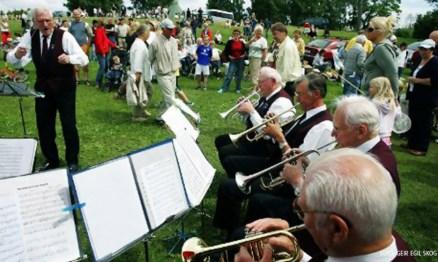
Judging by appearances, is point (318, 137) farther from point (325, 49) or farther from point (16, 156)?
point (325, 49)

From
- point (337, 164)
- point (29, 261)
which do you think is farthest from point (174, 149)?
point (337, 164)

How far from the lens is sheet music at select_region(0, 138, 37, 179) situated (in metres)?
3.58

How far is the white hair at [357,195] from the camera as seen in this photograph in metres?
1.43

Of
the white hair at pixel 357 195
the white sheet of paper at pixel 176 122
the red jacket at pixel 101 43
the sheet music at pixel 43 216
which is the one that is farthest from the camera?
the red jacket at pixel 101 43

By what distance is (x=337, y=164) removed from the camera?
1.50 m

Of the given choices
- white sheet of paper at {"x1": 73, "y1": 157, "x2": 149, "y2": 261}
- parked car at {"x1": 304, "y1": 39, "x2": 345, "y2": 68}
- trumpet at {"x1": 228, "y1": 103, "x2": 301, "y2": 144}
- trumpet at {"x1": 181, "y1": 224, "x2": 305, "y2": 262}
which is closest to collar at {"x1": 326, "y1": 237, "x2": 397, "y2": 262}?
trumpet at {"x1": 181, "y1": 224, "x2": 305, "y2": 262}

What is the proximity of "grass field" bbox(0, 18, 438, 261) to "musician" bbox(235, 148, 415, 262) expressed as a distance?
6.00 ft

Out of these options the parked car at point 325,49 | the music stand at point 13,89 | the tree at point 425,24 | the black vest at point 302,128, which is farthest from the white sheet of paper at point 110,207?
the tree at point 425,24

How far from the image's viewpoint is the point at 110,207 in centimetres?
271

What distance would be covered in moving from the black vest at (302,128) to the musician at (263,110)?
591 mm

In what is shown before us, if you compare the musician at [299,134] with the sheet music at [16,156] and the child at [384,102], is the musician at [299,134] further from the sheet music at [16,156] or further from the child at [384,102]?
the sheet music at [16,156]

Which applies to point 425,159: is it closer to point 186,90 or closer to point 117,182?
point 117,182

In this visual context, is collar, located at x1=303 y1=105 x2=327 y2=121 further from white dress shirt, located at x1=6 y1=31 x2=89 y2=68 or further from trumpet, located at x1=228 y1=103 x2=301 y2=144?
white dress shirt, located at x1=6 y1=31 x2=89 y2=68

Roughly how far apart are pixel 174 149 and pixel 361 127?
4.81 ft
